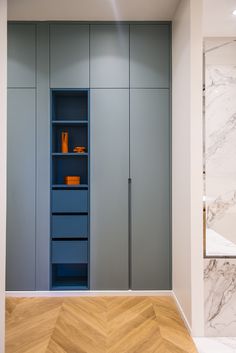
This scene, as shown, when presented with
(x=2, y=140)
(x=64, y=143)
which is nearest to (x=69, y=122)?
(x=64, y=143)

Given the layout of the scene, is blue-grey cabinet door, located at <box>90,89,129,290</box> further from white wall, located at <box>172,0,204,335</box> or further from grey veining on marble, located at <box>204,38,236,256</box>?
grey veining on marble, located at <box>204,38,236,256</box>

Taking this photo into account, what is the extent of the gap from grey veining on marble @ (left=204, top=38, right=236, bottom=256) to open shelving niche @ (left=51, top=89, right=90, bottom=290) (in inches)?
53.7

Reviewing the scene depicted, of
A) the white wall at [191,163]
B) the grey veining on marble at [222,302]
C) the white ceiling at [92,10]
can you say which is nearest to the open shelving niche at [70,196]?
the white ceiling at [92,10]

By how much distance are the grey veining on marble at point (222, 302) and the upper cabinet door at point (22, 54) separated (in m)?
2.58

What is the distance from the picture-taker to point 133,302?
2996 millimetres

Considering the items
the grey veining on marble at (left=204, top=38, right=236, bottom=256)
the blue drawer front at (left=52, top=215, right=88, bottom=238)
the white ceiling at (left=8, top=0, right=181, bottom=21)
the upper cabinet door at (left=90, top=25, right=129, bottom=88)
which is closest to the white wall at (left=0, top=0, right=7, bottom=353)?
the white ceiling at (left=8, top=0, right=181, bottom=21)

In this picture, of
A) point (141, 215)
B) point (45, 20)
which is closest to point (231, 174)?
point (141, 215)

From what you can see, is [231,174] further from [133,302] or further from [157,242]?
[133,302]

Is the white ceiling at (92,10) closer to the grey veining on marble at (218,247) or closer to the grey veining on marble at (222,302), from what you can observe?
the grey veining on marble at (218,247)

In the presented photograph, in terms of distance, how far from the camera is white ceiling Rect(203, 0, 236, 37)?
275 centimetres

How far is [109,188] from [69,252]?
2.63 feet

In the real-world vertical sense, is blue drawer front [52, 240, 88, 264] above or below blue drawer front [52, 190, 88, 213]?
below

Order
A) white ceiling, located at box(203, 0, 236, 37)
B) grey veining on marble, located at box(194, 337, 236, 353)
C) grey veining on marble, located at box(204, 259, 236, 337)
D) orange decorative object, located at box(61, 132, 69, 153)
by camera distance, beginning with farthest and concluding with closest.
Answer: orange decorative object, located at box(61, 132, 69, 153) < white ceiling, located at box(203, 0, 236, 37) < grey veining on marble, located at box(204, 259, 236, 337) < grey veining on marble, located at box(194, 337, 236, 353)

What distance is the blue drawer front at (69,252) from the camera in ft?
10.3
